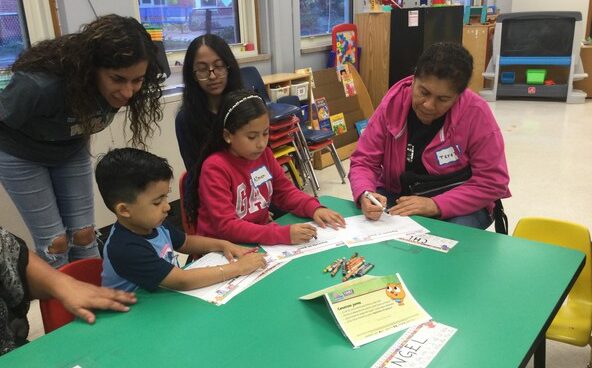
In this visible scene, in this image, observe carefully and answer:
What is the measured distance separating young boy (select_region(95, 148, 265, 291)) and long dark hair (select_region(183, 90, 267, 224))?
374 millimetres

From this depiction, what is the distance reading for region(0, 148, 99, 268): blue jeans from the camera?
5.43 feet

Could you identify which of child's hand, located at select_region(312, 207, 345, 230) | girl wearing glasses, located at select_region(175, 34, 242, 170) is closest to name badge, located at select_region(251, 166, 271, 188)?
child's hand, located at select_region(312, 207, 345, 230)

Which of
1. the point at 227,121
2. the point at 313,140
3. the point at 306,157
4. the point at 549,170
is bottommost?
the point at 549,170

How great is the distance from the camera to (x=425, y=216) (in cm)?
167

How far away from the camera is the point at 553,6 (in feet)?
25.2

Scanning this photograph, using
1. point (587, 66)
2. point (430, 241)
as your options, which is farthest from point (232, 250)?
point (587, 66)

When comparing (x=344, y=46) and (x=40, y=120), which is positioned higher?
(x=344, y=46)

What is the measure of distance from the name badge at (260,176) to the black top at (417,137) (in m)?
0.56

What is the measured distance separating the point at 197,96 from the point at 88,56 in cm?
56

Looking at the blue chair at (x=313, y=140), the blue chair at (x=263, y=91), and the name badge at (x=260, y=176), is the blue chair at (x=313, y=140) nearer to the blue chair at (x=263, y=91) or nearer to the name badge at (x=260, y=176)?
the blue chair at (x=263, y=91)

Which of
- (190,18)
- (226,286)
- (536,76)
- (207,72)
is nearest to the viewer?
(226,286)

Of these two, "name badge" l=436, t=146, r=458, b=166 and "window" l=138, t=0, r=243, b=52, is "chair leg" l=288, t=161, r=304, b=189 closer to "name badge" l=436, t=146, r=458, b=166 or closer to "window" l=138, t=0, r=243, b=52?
"window" l=138, t=0, r=243, b=52

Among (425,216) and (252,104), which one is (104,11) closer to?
(252,104)

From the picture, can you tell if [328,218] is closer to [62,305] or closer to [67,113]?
[62,305]
